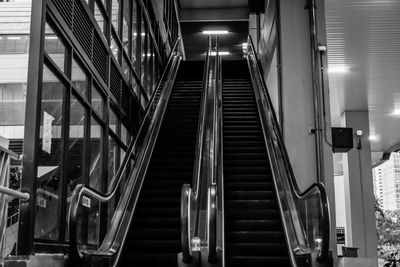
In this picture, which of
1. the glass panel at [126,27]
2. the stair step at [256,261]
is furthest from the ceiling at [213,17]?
the stair step at [256,261]

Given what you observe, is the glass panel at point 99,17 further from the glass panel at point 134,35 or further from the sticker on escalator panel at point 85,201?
the sticker on escalator panel at point 85,201

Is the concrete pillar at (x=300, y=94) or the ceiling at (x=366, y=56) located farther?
the ceiling at (x=366, y=56)

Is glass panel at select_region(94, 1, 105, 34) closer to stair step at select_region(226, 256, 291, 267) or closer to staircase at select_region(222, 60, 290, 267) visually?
staircase at select_region(222, 60, 290, 267)

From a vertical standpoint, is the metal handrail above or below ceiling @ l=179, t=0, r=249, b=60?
below

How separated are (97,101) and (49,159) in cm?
242

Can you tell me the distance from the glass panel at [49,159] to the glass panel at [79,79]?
537 mm

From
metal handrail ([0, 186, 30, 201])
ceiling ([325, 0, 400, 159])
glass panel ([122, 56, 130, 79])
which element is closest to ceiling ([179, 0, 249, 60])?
ceiling ([325, 0, 400, 159])

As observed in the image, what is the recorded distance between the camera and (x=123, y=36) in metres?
10.1

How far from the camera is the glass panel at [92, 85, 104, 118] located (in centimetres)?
795

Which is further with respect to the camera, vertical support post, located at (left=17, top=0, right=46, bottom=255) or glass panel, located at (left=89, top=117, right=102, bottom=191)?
glass panel, located at (left=89, top=117, right=102, bottom=191)

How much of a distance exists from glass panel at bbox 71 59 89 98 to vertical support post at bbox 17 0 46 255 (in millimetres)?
1402

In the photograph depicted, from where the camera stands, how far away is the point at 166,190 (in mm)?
8297

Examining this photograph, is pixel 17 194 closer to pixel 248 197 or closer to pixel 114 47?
pixel 248 197

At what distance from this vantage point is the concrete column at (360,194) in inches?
659
